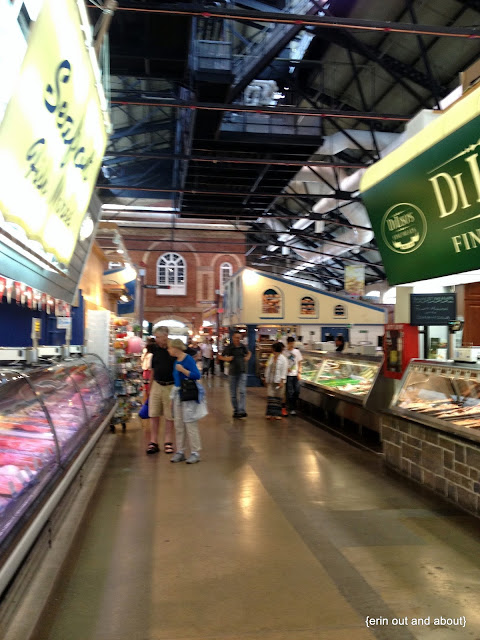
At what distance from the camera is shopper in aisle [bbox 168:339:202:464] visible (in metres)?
6.76

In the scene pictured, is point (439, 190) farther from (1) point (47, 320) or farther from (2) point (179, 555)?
(1) point (47, 320)

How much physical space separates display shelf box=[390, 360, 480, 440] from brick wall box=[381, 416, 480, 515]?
0.12m

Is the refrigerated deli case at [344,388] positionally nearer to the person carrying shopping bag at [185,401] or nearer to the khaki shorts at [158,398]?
the person carrying shopping bag at [185,401]

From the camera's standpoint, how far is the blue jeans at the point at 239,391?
35.8 feet

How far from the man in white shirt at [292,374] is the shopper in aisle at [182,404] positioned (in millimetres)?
4754

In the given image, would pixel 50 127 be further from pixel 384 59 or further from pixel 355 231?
pixel 355 231

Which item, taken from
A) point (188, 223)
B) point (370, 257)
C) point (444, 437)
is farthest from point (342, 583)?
point (188, 223)

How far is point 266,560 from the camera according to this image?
3822 millimetres

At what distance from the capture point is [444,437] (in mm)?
5238

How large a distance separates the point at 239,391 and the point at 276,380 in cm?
81

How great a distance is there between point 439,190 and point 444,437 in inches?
99.2

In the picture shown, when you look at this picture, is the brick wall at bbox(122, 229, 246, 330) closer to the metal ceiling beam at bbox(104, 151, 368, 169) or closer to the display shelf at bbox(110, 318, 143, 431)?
the metal ceiling beam at bbox(104, 151, 368, 169)

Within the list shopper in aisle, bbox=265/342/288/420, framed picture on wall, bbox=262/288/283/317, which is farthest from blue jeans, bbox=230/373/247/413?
framed picture on wall, bbox=262/288/283/317

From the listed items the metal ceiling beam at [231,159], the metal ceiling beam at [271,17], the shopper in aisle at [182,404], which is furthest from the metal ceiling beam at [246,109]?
the shopper in aisle at [182,404]
